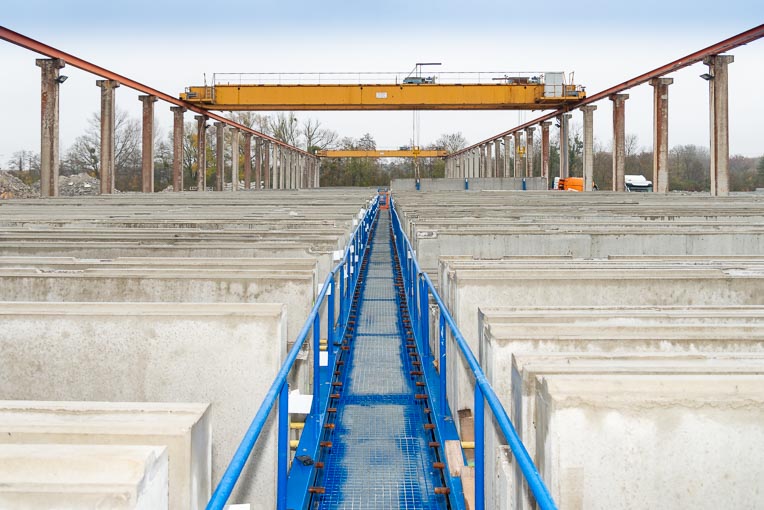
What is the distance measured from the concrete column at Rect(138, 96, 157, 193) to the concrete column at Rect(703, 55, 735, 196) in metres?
19.0

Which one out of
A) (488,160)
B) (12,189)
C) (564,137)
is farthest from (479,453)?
(488,160)

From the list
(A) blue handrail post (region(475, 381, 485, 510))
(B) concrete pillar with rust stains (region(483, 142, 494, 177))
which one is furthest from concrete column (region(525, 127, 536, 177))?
(A) blue handrail post (region(475, 381, 485, 510))

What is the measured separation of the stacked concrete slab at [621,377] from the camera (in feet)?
6.22

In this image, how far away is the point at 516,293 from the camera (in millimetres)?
3932

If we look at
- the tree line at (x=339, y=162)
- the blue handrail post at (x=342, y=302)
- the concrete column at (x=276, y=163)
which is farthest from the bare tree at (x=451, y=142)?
the blue handrail post at (x=342, y=302)

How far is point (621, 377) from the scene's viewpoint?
205 cm

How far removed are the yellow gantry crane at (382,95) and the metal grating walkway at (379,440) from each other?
23.0m

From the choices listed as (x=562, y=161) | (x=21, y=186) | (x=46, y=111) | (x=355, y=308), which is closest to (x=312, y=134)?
(x=21, y=186)

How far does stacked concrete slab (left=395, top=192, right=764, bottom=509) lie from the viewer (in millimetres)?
1896

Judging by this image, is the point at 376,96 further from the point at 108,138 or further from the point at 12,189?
the point at 12,189

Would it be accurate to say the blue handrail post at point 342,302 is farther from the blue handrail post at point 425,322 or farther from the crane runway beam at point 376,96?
the crane runway beam at point 376,96

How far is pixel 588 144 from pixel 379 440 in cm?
2616

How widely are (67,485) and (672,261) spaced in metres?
4.65

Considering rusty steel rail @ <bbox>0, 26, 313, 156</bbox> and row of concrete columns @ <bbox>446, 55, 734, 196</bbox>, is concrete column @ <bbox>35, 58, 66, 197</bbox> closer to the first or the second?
rusty steel rail @ <bbox>0, 26, 313, 156</bbox>
